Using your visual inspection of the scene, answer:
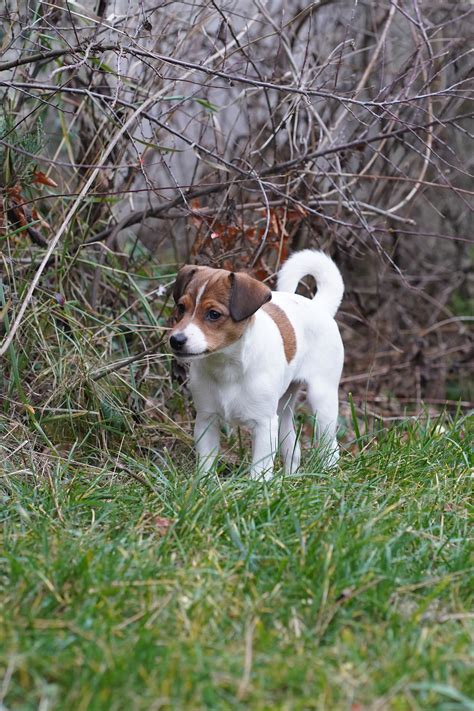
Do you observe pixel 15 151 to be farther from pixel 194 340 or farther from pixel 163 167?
pixel 194 340

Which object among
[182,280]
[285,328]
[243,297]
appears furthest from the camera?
[285,328]

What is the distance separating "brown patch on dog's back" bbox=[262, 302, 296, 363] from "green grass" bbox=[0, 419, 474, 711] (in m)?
0.78

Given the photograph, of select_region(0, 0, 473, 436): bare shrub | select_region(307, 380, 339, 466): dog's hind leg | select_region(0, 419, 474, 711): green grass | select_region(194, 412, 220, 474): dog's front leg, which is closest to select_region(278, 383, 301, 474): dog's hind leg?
select_region(307, 380, 339, 466): dog's hind leg

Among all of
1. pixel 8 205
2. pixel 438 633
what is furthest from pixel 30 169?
pixel 438 633

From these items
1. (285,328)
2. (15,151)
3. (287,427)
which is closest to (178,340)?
(285,328)

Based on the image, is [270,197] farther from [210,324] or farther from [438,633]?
[438,633]

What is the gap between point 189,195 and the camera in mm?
5422

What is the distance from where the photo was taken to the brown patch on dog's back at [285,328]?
4.82 m

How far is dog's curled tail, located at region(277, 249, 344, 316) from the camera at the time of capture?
17.3ft

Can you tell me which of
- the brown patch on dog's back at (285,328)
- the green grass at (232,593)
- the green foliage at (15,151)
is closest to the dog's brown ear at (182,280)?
the brown patch on dog's back at (285,328)

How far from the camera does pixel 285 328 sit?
16.0ft

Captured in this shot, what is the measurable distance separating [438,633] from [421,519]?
85cm

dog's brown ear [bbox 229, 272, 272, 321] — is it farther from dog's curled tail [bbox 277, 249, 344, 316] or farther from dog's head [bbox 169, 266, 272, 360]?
dog's curled tail [bbox 277, 249, 344, 316]

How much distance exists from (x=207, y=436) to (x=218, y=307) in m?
0.71
